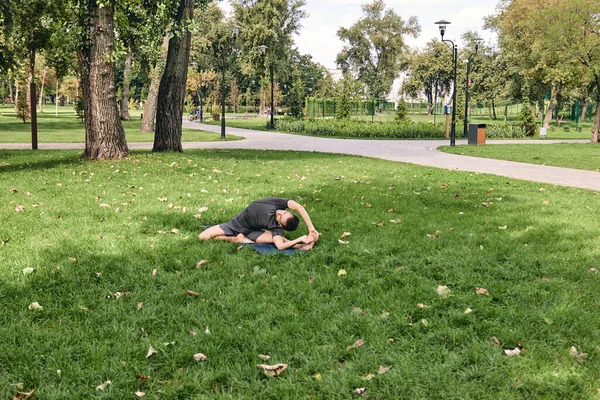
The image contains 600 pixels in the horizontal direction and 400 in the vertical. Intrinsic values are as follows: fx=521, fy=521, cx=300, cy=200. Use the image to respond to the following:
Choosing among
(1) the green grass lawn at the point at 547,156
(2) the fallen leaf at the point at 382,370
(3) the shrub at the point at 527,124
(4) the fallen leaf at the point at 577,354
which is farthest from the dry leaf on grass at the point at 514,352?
(3) the shrub at the point at 527,124

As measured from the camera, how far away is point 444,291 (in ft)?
14.8

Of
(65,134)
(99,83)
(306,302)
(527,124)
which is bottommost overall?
(306,302)

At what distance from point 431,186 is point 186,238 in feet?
19.5

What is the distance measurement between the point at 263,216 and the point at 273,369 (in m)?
2.69

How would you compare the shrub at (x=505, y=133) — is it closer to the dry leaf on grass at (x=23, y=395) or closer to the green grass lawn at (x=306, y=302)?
the green grass lawn at (x=306, y=302)

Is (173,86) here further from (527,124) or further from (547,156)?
(527,124)

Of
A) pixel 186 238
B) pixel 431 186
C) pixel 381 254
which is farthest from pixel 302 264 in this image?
pixel 431 186

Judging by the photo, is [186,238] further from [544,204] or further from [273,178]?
[544,204]

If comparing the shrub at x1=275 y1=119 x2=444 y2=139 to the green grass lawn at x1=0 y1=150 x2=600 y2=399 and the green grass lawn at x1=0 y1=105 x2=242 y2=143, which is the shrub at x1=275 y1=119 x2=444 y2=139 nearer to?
the green grass lawn at x1=0 y1=105 x2=242 y2=143

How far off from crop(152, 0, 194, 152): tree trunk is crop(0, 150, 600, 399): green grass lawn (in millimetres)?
7774

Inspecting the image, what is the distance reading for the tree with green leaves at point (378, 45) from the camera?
8156 cm

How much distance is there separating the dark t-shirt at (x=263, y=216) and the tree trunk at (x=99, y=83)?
869cm

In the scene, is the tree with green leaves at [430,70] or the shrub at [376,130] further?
the tree with green leaves at [430,70]

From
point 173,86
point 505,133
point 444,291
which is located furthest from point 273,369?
point 505,133
